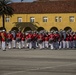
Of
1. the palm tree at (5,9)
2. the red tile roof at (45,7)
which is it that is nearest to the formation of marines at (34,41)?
the palm tree at (5,9)

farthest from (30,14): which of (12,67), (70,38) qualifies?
(12,67)

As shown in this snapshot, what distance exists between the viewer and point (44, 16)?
277ft

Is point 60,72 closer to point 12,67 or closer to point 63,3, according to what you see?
point 12,67

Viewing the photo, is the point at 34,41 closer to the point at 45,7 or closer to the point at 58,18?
the point at 58,18

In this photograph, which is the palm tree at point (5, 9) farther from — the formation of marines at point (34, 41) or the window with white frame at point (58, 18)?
the formation of marines at point (34, 41)

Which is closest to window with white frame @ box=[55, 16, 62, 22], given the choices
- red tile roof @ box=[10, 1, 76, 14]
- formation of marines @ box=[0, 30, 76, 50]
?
red tile roof @ box=[10, 1, 76, 14]

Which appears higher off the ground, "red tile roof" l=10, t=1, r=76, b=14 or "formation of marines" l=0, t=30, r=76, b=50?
"red tile roof" l=10, t=1, r=76, b=14

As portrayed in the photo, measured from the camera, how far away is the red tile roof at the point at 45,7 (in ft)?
272

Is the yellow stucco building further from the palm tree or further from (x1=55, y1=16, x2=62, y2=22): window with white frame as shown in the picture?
the palm tree

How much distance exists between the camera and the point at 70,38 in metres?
41.2

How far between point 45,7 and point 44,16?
170cm

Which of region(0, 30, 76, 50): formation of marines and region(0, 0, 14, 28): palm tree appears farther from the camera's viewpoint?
region(0, 0, 14, 28): palm tree

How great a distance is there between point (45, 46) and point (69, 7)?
44.1 meters

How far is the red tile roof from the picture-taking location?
82.9m
